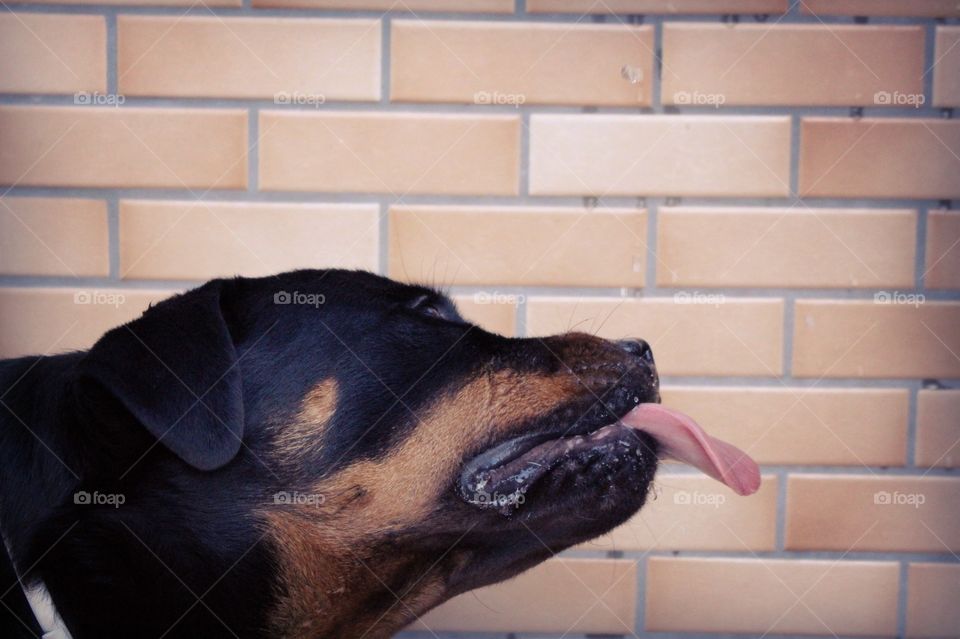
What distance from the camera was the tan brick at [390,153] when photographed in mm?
2623

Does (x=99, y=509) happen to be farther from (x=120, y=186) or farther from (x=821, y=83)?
(x=821, y=83)

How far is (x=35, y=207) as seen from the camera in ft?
8.62

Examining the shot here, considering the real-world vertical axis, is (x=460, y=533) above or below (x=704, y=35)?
below

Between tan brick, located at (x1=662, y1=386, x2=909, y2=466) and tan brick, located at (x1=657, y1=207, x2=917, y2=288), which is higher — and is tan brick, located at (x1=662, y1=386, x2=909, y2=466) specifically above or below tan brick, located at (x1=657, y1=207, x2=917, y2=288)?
below

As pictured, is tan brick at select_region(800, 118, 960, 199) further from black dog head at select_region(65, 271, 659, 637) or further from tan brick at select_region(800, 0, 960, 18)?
black dog head at select_region(65, 271, 659, 637)

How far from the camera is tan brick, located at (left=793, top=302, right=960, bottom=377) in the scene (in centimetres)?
268

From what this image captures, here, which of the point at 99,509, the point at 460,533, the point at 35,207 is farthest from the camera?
the point at 35,207

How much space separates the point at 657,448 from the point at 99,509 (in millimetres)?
1247

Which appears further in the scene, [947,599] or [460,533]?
[947,599]

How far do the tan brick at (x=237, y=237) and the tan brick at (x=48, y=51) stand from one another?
455 mm

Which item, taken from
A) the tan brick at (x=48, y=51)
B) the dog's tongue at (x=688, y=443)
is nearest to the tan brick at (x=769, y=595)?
the dog's tongue at (x=688, y=443)

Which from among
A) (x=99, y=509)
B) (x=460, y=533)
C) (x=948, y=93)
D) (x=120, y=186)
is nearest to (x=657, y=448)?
(x=460, y=533)

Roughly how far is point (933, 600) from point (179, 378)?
8.45 feet

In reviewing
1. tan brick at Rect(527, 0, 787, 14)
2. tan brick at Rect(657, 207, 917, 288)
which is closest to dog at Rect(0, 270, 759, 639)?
tan brick at Rect(657, 207, 917, 288)
